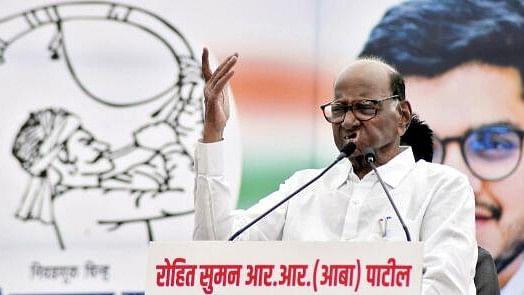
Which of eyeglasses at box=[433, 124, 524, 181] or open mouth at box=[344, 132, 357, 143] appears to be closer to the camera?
open mouth at box=[344, 132, 357, 143]

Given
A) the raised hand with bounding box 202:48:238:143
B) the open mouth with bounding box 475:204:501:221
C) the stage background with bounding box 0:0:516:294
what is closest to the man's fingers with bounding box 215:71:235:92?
the raised hand with bounding box 202:48:238:143

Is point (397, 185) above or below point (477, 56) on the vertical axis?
below

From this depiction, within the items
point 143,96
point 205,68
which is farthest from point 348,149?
point 143,96

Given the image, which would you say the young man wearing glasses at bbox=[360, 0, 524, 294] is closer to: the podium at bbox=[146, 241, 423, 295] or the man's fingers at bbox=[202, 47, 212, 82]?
the man's fingers at bbox=[202, 47, 212, 82]

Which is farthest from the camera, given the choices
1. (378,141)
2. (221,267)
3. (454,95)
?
(454,95)

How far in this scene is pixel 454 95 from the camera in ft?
12.3

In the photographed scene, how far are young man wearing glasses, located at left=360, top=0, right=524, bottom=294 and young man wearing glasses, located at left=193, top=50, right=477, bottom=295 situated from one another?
129 cm

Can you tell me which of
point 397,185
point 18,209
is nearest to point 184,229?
point 18,209

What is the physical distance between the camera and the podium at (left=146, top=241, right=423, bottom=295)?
6.18 ft

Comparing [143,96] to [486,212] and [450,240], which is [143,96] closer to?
[486,212]

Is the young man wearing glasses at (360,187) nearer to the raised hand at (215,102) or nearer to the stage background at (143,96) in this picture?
the raised hand at (215,102)

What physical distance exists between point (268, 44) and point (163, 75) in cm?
40

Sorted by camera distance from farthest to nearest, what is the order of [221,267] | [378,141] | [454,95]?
[454,95] < [378,141] < [221,267]

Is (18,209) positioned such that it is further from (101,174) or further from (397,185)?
(397,185)
